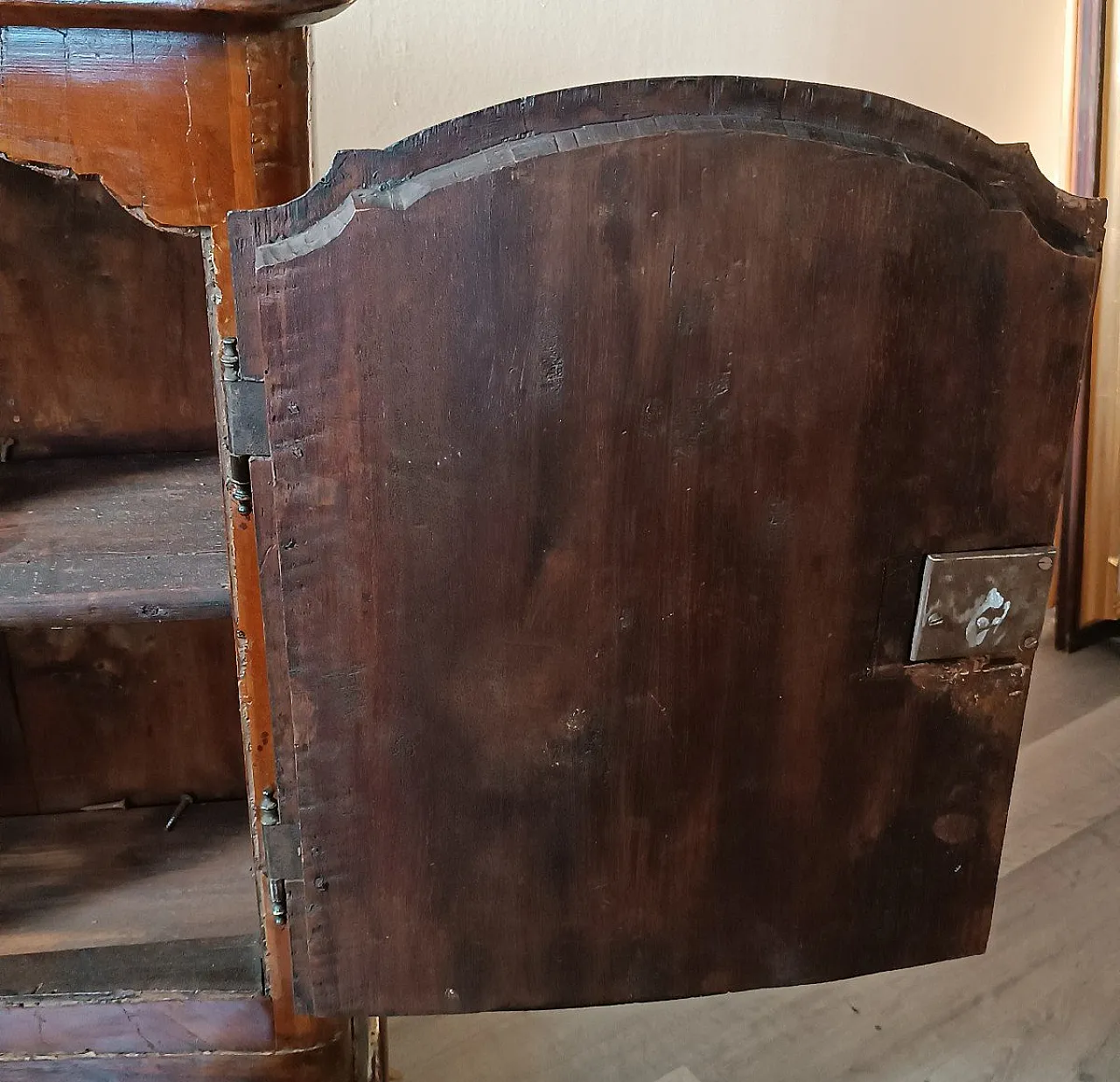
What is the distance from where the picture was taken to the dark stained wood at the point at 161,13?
50 cm

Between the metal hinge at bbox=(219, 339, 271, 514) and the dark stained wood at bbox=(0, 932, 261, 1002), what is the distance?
447mm

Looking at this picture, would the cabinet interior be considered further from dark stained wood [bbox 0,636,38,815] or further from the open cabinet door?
the open cabinet door

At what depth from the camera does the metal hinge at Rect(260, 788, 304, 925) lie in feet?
2.09

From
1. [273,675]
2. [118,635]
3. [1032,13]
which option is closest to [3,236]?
[118,635]

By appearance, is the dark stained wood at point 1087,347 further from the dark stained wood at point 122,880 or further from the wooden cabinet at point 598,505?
the dark stained wood at point 122,880

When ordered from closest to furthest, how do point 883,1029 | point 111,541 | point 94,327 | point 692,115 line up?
point 692,115, point 111,541, point 94,327, point 883,1029

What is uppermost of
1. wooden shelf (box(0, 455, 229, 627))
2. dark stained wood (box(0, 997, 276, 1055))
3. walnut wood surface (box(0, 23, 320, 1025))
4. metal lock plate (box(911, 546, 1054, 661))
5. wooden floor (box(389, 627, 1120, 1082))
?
walnut wood surface (box(0, 23, 320, 1025))

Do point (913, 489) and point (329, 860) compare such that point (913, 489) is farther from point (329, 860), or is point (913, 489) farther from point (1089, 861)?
point (1089, 861)

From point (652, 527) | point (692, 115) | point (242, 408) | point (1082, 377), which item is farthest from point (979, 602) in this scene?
point (1082, 377)

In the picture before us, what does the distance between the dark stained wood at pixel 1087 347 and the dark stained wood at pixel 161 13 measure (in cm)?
123

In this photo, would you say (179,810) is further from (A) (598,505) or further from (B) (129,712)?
(A) (598,505)

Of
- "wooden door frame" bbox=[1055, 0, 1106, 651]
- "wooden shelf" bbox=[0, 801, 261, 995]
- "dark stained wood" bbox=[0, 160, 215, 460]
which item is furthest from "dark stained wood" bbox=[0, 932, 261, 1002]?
"wooden door frame" bbox=[1055, 0, 1106, 651]

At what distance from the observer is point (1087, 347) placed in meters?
1.48

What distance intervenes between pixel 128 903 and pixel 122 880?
0.12ft
